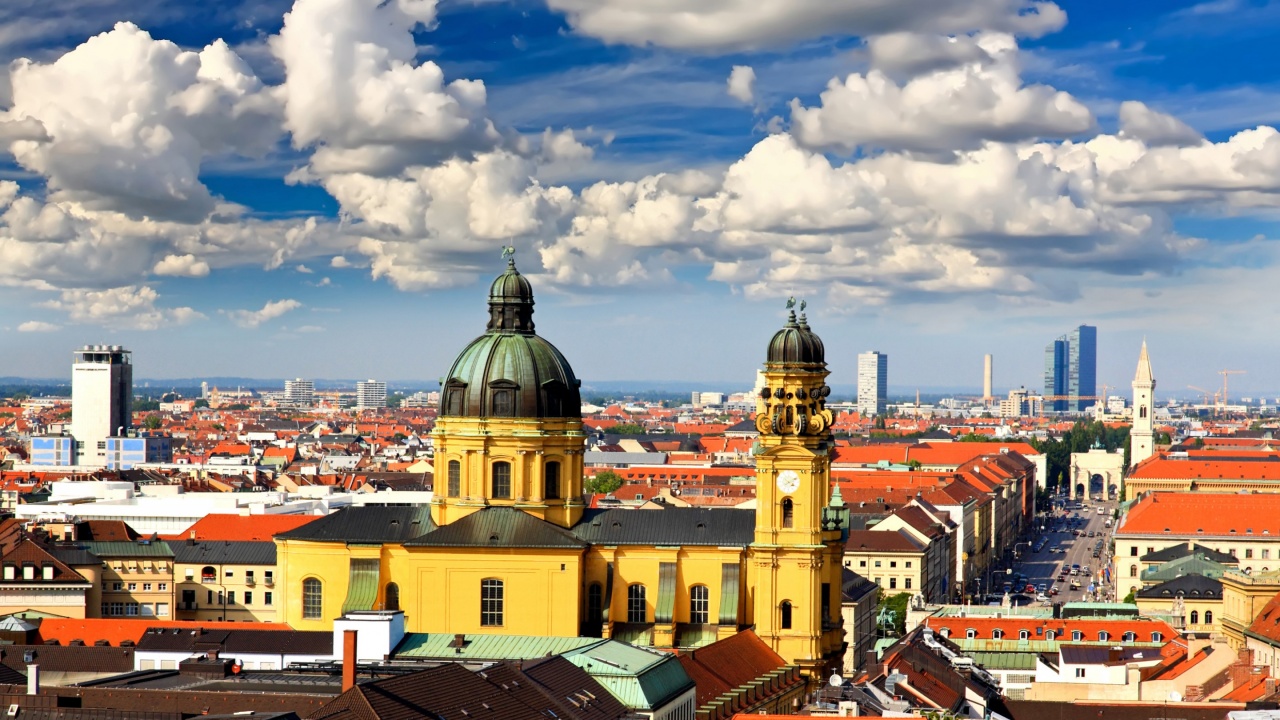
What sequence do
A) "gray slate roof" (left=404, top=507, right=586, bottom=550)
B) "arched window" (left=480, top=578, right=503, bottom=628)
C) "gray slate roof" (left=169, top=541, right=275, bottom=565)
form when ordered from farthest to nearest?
"gray slate roof" (left=169, top=541, right=275, bottom=565) → "arched window" (left=480, top=578, right=503, bottom=628) → "gray slate roof" (left=404, top=507, right=586, bottom=550)

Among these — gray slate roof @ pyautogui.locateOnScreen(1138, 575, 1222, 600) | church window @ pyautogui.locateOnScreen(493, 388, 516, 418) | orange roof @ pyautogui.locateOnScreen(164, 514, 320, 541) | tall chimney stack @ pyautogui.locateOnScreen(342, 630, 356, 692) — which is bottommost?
gray slate roof @ pyautogui.locateOnScreen(1138, 575, 1222, 600)

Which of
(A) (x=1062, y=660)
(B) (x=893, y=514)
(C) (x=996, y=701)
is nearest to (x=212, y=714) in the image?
(C) (x=996, y=701)

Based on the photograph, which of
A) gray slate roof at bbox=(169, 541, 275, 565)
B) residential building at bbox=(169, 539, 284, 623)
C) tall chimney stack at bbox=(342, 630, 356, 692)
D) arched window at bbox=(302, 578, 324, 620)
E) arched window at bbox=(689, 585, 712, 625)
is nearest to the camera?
tall chimney stack at bbox=(342, 630, 356, 692)

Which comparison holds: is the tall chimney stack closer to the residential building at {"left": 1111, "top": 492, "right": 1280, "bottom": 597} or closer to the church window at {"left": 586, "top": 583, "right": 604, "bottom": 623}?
the church window at {"left": 586, "top": 583, "right": 604, "bottom": 623}

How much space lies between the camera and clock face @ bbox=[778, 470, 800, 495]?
96.1 metres

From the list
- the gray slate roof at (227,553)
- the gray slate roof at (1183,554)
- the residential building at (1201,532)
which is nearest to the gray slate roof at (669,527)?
the gray slate roof at (227,553)

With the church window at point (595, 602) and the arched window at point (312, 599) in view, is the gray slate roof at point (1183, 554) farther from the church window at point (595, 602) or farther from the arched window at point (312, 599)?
the arched window at point (312, 599)

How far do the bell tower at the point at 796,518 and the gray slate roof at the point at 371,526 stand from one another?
16570 mm

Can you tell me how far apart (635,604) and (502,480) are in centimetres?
890

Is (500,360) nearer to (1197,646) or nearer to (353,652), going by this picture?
(353,652)

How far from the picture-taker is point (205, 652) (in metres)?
89.8

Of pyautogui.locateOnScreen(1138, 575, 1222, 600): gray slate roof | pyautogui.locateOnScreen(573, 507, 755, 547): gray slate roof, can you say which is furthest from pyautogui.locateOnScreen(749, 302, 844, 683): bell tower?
pyautogui.locateOnScreen(1138, 575, 1222, 600): gray slate roof

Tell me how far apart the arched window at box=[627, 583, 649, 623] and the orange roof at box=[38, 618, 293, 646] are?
17747mm

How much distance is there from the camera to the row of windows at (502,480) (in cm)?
9662
